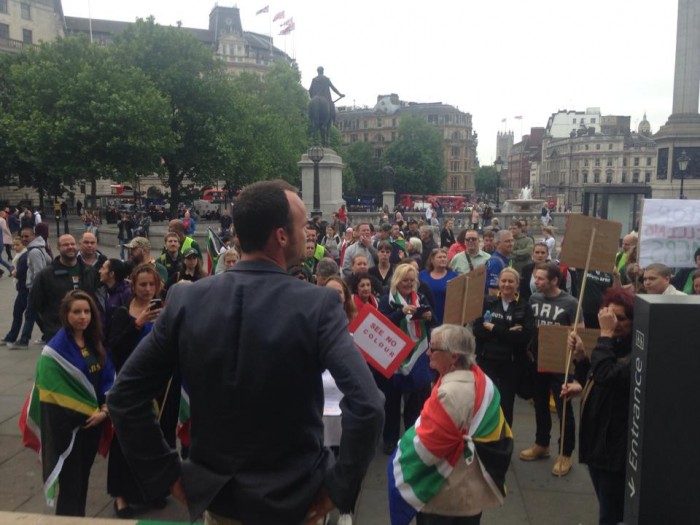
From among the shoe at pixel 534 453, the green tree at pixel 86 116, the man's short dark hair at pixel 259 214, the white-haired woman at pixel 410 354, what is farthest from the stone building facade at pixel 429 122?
the man's short dark hair at pixel 259 214

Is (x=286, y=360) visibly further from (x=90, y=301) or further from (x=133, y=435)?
(x=90, y=301)

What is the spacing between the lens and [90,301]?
421cm

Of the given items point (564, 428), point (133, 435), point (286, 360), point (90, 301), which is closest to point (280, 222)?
point (286, 360)

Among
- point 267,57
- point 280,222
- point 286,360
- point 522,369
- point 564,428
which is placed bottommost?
point 564,428

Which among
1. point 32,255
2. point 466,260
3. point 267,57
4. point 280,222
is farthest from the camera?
point 267,57

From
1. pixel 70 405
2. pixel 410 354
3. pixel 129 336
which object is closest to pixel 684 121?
pixel 410 354

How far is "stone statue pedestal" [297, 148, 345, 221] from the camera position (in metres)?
26.9

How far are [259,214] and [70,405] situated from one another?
283 centimetres

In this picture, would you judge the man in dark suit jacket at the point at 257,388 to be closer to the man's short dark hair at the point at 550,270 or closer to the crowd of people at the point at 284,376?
the crowd of people at the point at 284,376

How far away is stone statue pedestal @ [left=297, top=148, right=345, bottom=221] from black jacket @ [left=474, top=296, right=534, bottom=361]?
2114 cm

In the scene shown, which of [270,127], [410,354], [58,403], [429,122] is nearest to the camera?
[58,403]

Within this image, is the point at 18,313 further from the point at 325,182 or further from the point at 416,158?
the point at 416,158

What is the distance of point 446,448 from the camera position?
3180 mm

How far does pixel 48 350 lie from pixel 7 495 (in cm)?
162
